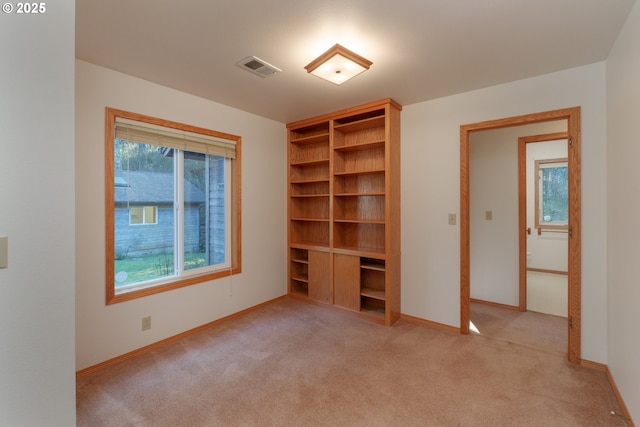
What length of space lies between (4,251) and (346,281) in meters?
2.94

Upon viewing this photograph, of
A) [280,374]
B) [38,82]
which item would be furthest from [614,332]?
[38,82]

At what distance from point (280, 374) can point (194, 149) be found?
2262mm

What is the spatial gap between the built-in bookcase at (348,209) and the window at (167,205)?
101 cm

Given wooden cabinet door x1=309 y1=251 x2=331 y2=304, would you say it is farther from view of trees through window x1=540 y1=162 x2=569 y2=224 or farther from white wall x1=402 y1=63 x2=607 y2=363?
view of trees through window x1=540 y1=162 x2=569 y2=224

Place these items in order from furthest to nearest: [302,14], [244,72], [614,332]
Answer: [244,72] < [614,332] < [302,14]

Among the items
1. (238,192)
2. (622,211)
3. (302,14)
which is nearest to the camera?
(302,14)

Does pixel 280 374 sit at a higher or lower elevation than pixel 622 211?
lower

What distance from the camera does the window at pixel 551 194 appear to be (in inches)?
199

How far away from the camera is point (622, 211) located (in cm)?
186

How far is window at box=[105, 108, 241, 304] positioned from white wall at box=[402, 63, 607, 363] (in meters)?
2.03

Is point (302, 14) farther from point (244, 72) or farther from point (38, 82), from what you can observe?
point (38, 82)

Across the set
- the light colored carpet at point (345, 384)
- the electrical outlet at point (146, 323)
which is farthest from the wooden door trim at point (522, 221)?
the electrical outlet at point (146, 323)

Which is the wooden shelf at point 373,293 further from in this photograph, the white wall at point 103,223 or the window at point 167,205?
the window at point 167,205

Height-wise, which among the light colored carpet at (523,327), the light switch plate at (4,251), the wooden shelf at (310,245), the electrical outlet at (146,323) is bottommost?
the light colored carpet at (523,327)
